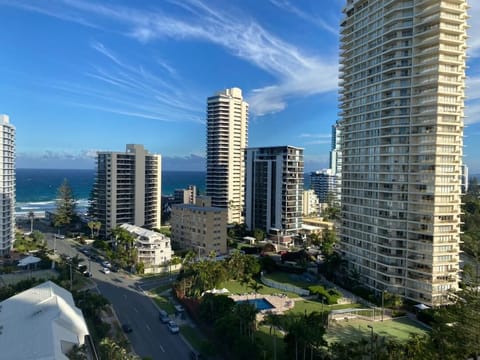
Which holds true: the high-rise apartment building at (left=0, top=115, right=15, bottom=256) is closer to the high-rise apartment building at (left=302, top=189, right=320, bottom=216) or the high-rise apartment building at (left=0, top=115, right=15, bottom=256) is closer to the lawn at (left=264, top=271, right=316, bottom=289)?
the lawn at (left=264, top=271, right=316, bottom=289)

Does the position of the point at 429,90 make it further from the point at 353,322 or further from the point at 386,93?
the point at 353,322

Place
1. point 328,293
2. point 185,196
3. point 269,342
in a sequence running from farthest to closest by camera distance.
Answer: point 185,196 → point 328,293 → point 269,342

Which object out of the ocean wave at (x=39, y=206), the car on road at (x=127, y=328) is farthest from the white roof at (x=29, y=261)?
the ocean wave at (x=39, y=206)

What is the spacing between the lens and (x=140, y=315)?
37.1 m

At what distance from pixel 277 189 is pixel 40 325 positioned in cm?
5642

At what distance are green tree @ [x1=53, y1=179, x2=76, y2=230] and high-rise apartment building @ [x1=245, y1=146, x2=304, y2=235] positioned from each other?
4266cm

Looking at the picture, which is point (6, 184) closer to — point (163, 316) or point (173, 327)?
point (163, 316)

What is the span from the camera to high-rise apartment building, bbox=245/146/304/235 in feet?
249

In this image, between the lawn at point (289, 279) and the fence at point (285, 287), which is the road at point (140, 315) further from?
the lawn at point (289, 279)

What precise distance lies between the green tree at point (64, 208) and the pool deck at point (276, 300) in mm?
57143

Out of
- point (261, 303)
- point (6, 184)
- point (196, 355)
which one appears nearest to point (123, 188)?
point (6, 184)

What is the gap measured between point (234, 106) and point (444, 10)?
6046 centimetres

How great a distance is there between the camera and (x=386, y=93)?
45.8 meters

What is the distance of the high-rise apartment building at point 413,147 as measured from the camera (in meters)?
41.6
